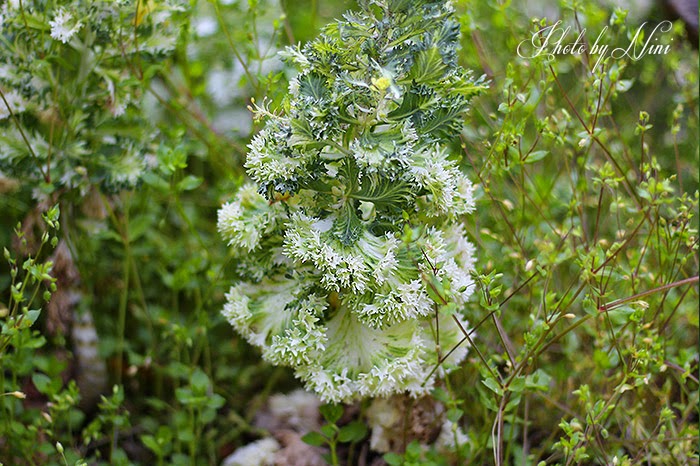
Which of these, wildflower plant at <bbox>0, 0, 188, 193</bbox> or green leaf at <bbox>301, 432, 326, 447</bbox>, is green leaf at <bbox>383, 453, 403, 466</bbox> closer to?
green leaf at <bbox>301, 432, 326, 447</bbox>

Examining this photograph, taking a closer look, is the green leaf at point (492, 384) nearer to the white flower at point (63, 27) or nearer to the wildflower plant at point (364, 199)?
the wildflower plant at point (364, 199)

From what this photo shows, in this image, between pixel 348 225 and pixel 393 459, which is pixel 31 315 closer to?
pixel 348 225

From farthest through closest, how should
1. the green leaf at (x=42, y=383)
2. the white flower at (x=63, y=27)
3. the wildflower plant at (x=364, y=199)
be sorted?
the green leaf at (x=42, y=383), the white flower at (x=63, y=27), the wildflower plant at (x=364, y=199)

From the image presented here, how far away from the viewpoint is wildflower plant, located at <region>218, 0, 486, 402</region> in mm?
729

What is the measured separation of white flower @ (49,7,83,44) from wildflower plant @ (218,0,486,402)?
1.03 feet

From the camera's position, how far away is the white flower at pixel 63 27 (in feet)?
2.83

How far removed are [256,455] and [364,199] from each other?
518 millimetres

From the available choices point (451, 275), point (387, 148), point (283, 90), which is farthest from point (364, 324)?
point (283, 90)

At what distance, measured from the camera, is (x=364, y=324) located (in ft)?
2.65

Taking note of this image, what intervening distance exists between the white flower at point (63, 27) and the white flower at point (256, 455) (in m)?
0.67

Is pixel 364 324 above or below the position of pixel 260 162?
below

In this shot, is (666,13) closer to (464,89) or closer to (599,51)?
(599,51)

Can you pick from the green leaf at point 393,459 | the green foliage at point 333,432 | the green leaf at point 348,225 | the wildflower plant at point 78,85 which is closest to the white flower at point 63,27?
the wildflower plant at point 78,85

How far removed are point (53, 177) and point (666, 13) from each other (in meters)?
1.43
